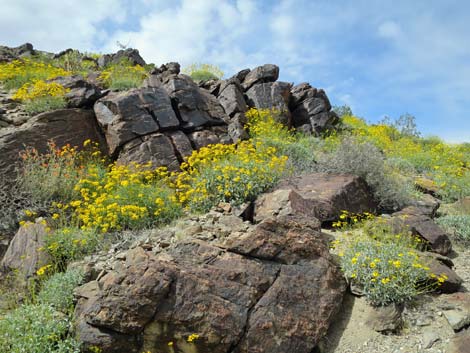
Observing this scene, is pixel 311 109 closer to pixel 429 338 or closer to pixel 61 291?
pixel 429 338

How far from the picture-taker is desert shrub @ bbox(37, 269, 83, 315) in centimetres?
425

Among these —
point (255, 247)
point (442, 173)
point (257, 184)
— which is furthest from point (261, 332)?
point (442, 173)

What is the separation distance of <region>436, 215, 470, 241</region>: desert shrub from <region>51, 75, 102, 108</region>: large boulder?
27.2 feet

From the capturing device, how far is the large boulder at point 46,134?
731 cm

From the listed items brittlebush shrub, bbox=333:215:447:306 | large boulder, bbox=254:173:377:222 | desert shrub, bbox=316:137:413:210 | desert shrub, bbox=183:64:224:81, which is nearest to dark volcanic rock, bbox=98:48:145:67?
desert shrub, bbox=183:64:224:81

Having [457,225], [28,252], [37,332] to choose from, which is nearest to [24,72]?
[28,252]

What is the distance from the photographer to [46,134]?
26.6 feet

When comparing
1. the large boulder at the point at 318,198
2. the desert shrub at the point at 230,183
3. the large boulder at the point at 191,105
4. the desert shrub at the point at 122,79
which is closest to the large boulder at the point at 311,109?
the large boulder at the point at 191,105

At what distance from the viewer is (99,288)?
4191 millimetres

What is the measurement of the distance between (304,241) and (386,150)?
32.1 ft

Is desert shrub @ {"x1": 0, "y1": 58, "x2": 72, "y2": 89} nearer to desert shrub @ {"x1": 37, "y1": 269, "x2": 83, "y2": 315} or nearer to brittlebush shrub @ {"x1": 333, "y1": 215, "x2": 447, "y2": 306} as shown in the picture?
desert shrub @ {"x1": 37, "y1": 269, "x2": 83, "y2": 315}

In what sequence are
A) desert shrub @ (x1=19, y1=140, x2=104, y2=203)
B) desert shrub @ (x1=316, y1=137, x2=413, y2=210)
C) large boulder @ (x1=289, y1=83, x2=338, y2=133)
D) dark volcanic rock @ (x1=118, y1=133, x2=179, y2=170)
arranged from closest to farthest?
1. desert shrub @ (x1=19, y1=140, x2=104, y2=203)
2. desert shrub @ (x1=316, y1=137, x2=413, y2=210)
3. dark volcanic rock @ (x1=118, y1=133, x2=179, y2=170)
4. large boulder @ (x1=289, y1=83, x2=338, y2=133)

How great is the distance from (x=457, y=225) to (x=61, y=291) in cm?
639

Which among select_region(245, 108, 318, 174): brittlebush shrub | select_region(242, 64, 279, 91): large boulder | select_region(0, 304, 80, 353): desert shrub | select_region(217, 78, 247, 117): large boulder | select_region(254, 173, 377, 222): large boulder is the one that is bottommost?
select_region(0, 304, 80, 353): desert shrub
